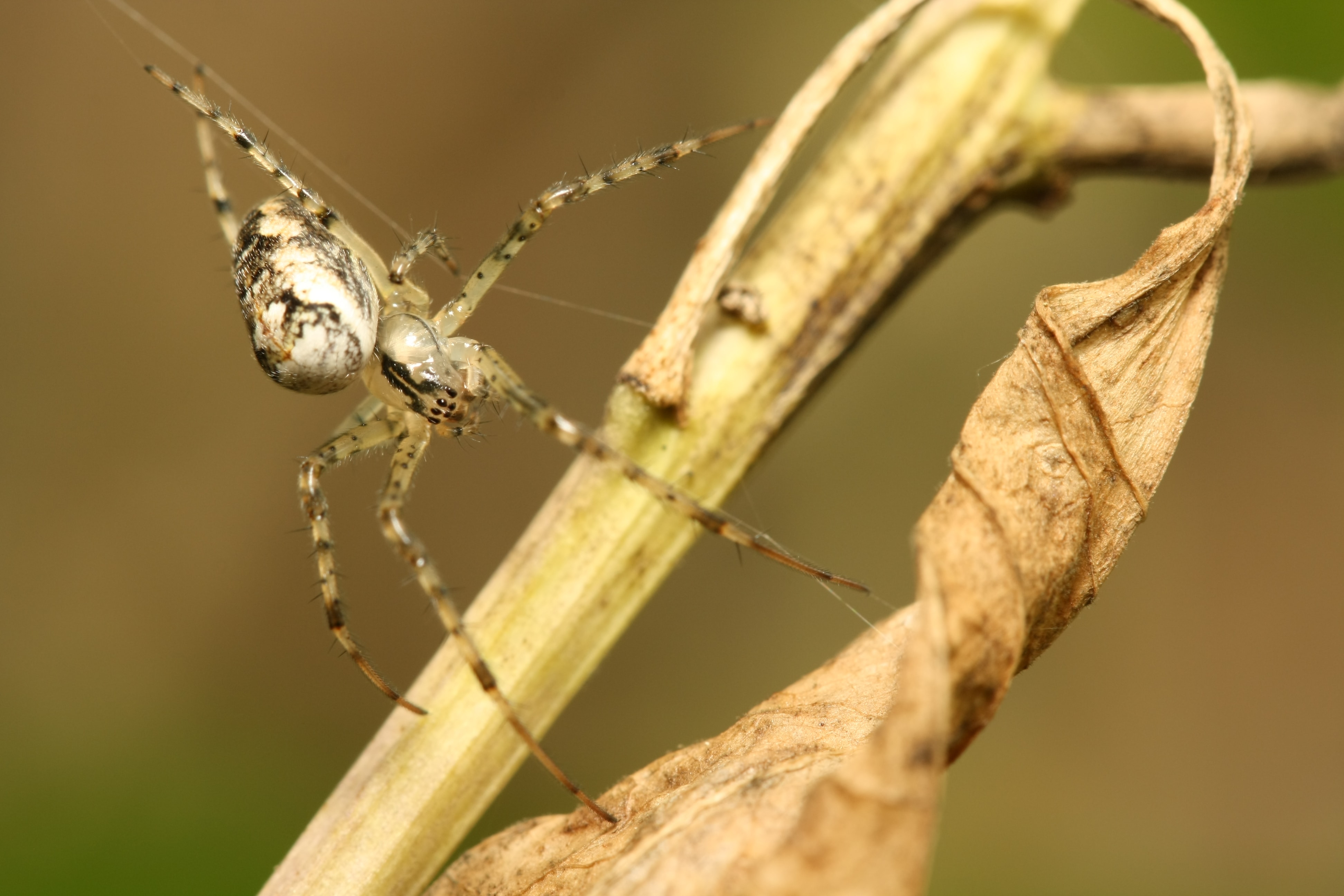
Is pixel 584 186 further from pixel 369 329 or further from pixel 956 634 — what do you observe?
pixel 956 634

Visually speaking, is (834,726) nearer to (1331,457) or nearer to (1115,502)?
(1115,502)

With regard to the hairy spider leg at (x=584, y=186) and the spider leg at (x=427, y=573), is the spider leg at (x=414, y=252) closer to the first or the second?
the hairy spider leg at (x=584, y=186)

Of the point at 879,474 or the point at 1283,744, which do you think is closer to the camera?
the point at 1283,744

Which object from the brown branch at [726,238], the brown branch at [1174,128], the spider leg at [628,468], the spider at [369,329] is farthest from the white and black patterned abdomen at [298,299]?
the brown branch at [1174,128]

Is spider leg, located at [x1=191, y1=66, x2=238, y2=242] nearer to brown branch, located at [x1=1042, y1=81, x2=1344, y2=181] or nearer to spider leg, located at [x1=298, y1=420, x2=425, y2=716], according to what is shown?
spider leg, located at [x1=298, y1=420, x2=425, y2=716]

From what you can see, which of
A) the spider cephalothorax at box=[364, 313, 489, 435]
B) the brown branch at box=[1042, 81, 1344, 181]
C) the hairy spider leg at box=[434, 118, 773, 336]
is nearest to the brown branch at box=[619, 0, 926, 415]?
the brown branch at box=[1042, 81, 1344, 181]

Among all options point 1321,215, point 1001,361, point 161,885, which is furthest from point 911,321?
point 161,885

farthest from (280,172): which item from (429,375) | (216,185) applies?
(429,375)
